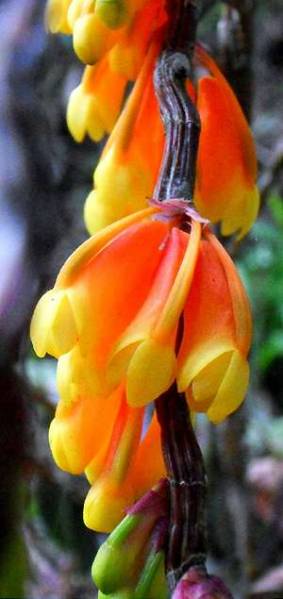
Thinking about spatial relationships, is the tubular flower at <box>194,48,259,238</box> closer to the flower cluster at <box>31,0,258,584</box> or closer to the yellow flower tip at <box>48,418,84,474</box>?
the flower cluster at <box>31,0,258,584</box>

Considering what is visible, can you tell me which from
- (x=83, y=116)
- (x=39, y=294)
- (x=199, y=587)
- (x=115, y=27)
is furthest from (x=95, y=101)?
(x=39, y=294)

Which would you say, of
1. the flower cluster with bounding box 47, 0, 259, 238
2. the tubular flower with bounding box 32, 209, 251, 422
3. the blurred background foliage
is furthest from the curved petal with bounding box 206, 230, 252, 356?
the blurred background foliage

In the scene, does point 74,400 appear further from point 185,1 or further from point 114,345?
point 185,1

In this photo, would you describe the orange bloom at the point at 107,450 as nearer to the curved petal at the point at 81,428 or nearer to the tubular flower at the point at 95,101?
the curved petal at the point at 81,428

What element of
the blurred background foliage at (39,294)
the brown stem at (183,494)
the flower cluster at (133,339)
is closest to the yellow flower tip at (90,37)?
the flower cluster at (133,339)

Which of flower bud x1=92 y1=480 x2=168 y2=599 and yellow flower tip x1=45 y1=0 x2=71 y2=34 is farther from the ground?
yellow flower tip x1=45 y1=0 x2=71 y2=34

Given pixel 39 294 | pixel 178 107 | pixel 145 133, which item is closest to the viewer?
pixel 178 107

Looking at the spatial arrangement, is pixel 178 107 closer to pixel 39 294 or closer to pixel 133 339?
pixel 133 339
